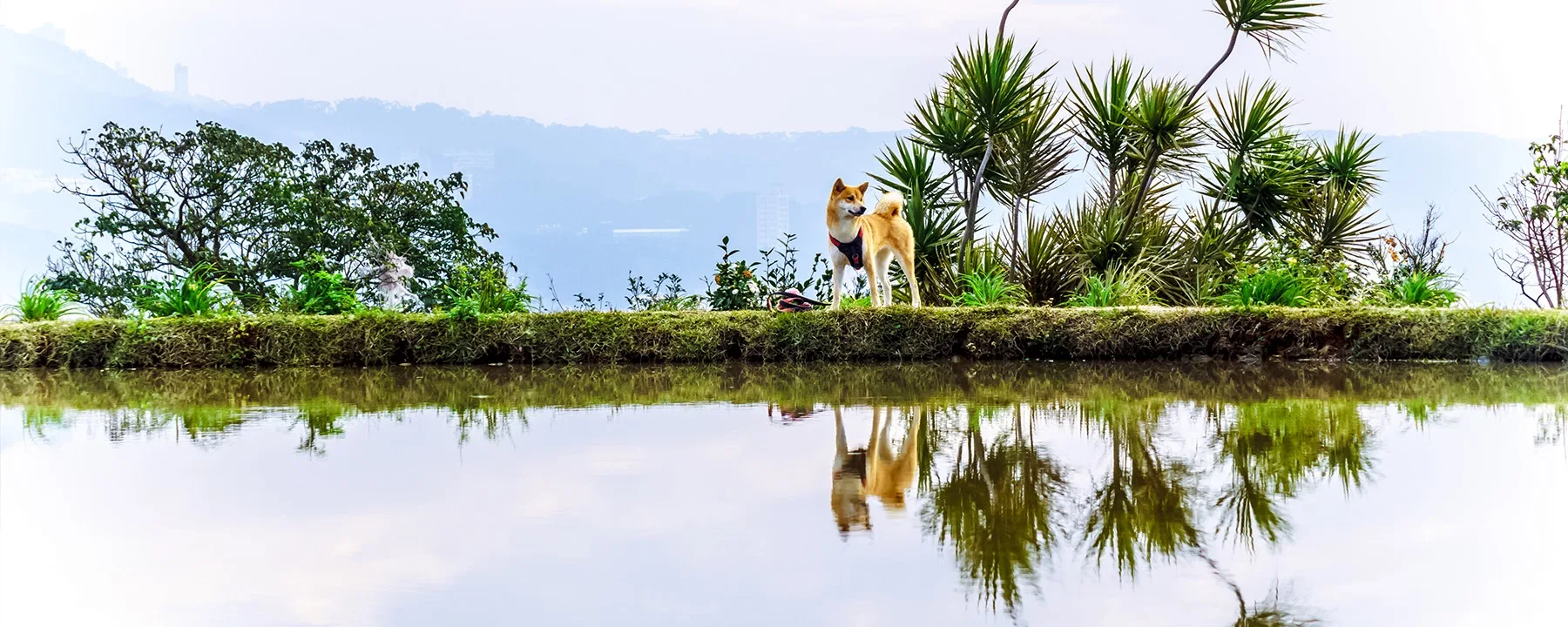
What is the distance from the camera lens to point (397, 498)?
4.27 metres

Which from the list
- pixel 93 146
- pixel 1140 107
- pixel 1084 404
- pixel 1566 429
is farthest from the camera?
pixel 93 146

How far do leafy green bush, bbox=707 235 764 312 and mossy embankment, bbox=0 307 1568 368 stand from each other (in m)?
1.38

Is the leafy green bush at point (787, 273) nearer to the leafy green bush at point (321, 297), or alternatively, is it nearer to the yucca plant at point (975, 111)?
the yucca plant at point (975, 111)

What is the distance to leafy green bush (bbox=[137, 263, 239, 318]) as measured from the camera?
9.93 m

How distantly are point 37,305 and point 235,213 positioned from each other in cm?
443

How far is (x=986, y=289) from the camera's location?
10344mm

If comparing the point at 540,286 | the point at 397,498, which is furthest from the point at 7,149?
the point at 397,498

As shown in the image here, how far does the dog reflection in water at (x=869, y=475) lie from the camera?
395 centimetres

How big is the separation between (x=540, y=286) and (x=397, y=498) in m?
6.73

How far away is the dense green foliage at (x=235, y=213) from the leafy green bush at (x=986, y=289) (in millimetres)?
6531

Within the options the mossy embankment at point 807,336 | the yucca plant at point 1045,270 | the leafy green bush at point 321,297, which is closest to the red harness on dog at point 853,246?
the mossy embankment at point 807,336

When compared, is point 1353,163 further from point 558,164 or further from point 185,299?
point 558,164

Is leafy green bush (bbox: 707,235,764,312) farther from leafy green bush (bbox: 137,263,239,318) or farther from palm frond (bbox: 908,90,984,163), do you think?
leafy green bush (bbox: 137,263,239,318)

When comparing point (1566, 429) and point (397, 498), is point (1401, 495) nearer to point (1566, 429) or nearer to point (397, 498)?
point (1566, 429)
